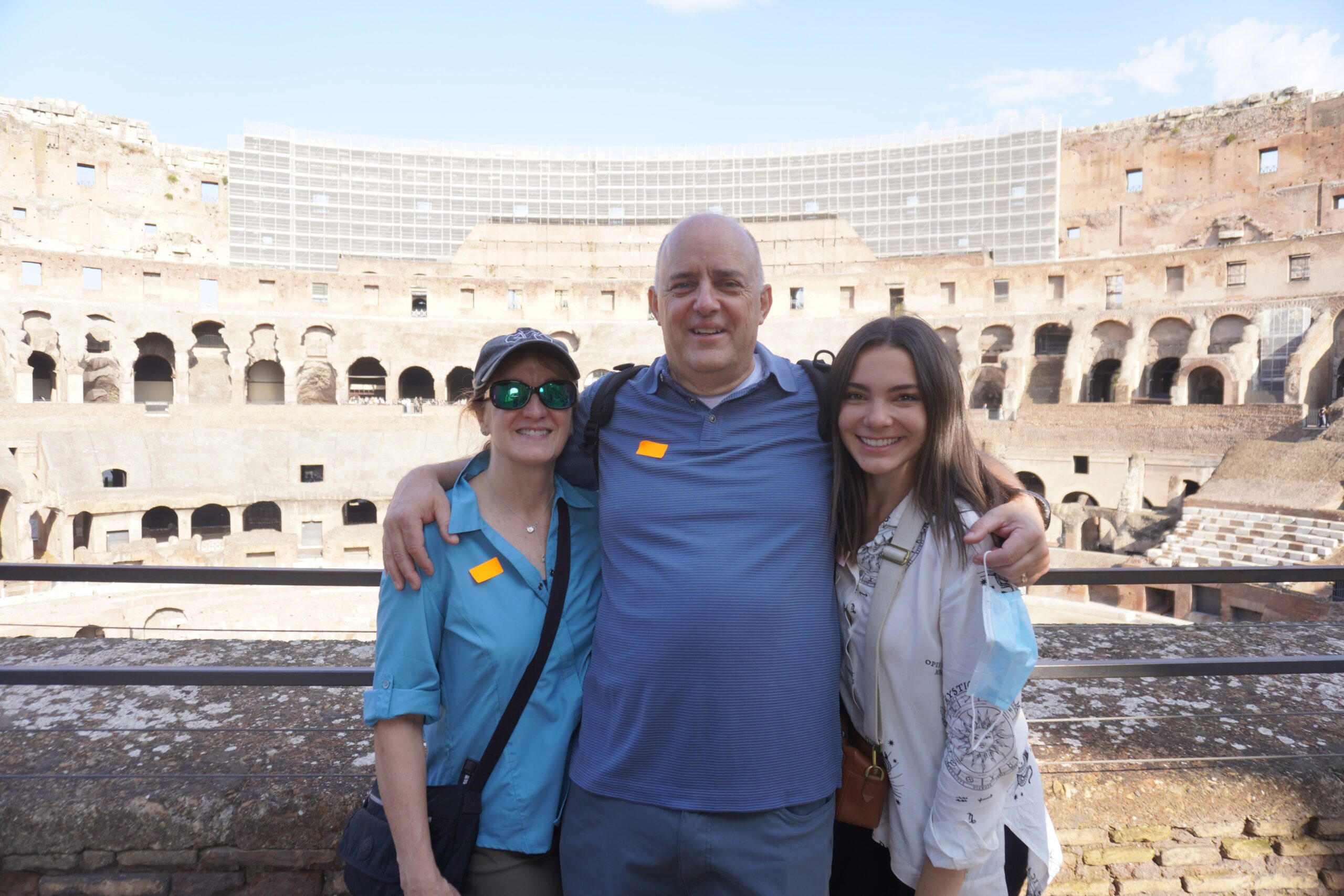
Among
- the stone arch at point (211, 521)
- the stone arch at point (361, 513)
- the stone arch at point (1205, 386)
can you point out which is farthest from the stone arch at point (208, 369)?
the stone arch at point (1205, 386)

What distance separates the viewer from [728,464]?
181 cm

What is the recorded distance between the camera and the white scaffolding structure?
3619cm

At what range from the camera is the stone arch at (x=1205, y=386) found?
26000mm

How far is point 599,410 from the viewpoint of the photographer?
77.6 inches

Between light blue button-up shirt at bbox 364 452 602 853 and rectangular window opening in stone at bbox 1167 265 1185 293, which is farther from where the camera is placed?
rectangular window opening in stone at bbox 1167 265 1185 293

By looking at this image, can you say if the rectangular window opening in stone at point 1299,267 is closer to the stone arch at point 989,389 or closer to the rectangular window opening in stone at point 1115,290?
the rectangular window opening in stone at point 1115,290

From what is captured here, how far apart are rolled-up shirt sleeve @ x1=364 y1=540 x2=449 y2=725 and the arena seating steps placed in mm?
15756

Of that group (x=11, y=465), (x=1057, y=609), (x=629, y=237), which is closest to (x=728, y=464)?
(x=1057, y=609)

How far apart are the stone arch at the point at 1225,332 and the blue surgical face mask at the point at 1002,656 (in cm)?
2992

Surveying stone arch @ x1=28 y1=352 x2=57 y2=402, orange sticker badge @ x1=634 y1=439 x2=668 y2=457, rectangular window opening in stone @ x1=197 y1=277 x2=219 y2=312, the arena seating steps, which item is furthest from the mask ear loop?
stone arch @ x1=28 y1=352 x2=57 y2=402

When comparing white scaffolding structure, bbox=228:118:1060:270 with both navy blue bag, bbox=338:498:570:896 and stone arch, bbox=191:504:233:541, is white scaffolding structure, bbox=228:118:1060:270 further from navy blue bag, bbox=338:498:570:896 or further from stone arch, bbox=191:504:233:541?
navy blue bag, bbox=338:498:570:896

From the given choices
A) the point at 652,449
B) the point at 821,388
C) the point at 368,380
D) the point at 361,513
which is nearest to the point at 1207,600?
the point at 821,388

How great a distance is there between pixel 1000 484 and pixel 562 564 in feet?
3.46

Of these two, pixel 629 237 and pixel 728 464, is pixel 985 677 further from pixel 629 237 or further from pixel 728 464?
pixel 629 237
